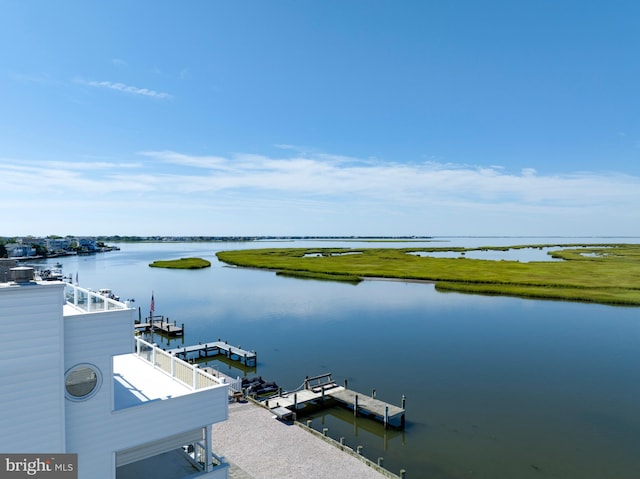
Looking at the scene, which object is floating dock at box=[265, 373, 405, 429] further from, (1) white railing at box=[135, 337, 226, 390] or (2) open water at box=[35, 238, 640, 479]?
(1) white railing at box=[135, 337, 226, 390]

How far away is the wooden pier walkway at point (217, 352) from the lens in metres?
40.9

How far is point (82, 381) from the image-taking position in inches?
472

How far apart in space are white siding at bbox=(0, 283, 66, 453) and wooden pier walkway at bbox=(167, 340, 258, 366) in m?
30.1

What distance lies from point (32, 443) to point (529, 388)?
35.6m

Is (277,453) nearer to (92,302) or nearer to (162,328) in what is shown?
(92,302)

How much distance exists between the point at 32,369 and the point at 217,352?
3623 centimetres

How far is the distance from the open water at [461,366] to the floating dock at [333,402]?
2.99 ft

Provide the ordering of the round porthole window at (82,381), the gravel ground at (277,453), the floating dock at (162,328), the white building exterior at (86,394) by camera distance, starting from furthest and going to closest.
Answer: the floating dock at (162,328) < the gravel ground at (277,453) < the round porthole window at (82,381) < the white building exterior at (86,394)

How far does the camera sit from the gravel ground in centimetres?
2009

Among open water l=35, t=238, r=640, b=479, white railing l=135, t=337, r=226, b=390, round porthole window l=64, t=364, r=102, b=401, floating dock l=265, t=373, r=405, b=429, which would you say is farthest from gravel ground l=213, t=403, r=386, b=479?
round porthole window l=64, t=364, r=102, b=401

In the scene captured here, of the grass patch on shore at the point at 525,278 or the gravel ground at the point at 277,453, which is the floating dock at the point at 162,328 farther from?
the grass patch on shore at the point at 525,278

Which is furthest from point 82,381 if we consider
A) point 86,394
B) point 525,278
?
point 525,278

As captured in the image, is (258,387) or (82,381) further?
(258,387)

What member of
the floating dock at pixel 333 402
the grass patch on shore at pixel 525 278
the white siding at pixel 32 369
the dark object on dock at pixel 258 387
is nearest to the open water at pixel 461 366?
the floating dock at pixel 333 402
